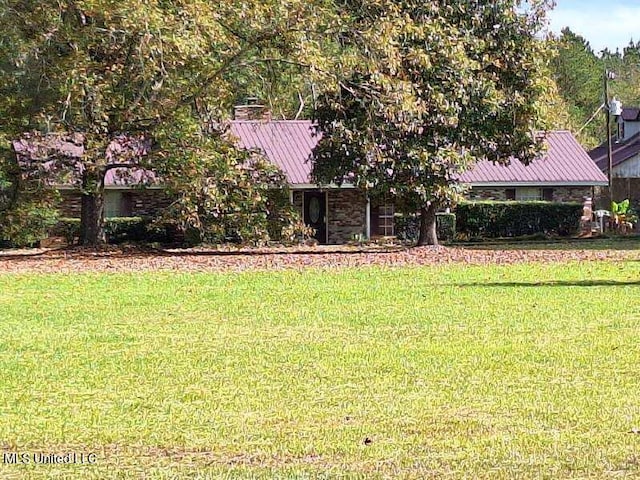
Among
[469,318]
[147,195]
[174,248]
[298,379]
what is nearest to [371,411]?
[298,379]

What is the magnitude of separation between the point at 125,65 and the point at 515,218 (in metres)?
16.8

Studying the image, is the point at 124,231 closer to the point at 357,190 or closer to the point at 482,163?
the point at 357,190

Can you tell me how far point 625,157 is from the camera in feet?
160

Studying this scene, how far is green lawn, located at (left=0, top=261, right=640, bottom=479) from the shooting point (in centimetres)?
626

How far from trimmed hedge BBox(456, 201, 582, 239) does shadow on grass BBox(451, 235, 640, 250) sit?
1329 mm

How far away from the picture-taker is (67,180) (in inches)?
1089

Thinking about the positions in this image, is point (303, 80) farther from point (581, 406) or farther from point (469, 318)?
point (581, 406)

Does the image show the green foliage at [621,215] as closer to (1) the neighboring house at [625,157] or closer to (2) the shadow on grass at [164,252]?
(1) the neighboring house at [625,157]

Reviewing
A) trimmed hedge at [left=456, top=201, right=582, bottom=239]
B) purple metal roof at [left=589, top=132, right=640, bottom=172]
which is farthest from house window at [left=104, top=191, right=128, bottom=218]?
purple metal roof at [left=589, top=132, right=640, bottom=172]

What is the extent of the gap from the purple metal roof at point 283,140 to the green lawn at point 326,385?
69.7 ft

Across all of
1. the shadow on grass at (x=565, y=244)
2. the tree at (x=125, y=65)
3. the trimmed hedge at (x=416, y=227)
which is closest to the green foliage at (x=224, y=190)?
the tree at (x=125, y=65)

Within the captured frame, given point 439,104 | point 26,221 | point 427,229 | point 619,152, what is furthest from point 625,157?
point 26,221

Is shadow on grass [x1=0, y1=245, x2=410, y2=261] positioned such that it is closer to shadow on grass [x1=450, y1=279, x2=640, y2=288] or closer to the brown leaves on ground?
the brown leaves on ground

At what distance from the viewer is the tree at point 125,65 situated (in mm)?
22922
